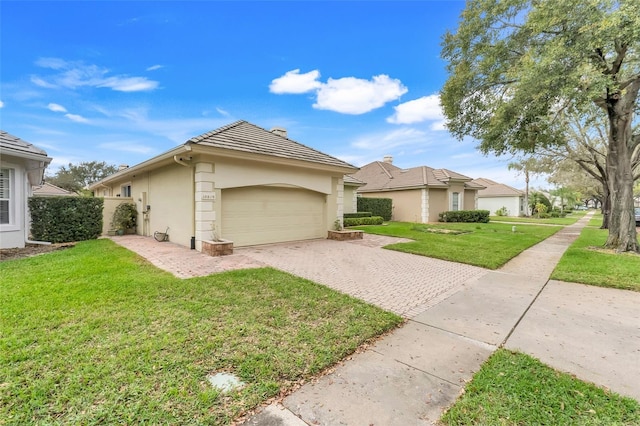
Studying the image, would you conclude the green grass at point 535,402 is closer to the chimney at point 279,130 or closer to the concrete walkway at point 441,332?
the concrete walkway at point 441,332

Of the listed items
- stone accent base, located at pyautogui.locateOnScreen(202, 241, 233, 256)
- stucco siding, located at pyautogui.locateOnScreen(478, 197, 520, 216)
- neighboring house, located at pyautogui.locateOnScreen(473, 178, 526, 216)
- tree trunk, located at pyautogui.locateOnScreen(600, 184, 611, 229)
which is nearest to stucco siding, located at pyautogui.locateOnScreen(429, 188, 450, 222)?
tree trunk, located at pyautogui.locateOnScreen(600, 184, 611, 229)

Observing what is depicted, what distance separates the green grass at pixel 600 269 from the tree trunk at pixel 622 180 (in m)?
0.79

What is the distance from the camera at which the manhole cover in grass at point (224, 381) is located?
98.1 inches

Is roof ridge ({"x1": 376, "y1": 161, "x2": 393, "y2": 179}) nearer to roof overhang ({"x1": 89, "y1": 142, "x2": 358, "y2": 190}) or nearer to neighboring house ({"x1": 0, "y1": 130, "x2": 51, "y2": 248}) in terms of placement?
roof overhang ({"x1": 89, "y1": 142, "x2": 358, "y2": 190})

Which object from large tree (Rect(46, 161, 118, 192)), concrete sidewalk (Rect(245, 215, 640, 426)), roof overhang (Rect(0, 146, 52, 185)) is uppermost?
A: large tree (Rect(46, 161, 118, 192))

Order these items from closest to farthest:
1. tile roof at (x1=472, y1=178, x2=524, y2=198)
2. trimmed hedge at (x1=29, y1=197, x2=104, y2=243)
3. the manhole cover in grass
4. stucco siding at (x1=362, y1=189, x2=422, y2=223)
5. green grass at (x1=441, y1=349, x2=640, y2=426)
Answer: green grass at (x1=441, y1=349, x2=640, y2=426) → the manhole cover in grass → trimmed hedge at (x1=29, y1=197, x2=104, y2=243) → stucco siding at (x1=362, y1=189, x2=422, y2=223) → tile roof at (x1=472, y1=178, x2=524, y2=198)

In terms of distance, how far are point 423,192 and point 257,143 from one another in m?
15.5

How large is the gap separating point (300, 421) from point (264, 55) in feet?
45.5

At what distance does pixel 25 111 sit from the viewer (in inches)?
584

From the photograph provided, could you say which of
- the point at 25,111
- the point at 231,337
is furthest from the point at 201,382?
the point at 25,111

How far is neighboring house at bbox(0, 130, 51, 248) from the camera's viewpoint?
832 cm

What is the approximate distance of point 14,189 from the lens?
337 inches

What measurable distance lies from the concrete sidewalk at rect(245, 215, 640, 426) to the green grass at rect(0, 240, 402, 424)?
0.30 meters

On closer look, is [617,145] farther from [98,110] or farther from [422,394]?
[98,110]
